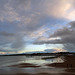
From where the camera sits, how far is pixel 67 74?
2870 centimetres

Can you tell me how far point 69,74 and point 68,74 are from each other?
0.24 meters

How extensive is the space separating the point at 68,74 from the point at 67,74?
0.82 ft

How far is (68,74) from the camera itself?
2872cm

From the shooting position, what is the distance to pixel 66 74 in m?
28.7

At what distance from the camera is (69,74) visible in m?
28.7

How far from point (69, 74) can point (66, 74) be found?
733 millimetres

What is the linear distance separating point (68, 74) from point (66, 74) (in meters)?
0.49

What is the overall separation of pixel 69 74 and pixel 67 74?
1.61 feet
